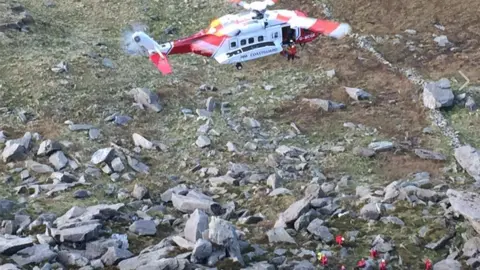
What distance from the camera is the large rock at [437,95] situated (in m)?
28.8

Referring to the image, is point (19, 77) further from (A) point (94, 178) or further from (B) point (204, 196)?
(B) point (204, 196)

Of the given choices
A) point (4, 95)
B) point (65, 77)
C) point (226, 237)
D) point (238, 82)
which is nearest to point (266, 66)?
point (238, 82)

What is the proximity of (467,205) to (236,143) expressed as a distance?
9.55 meters

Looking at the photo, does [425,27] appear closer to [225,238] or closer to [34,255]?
[225,238]

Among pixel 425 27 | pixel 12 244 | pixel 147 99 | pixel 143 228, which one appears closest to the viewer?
pixel 12 244

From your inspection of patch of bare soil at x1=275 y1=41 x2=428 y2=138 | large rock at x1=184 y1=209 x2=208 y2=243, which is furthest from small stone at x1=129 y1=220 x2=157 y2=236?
patch of bare soil at x1=275 y1=41 x2=428 y2=138

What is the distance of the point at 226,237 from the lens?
54.8ft

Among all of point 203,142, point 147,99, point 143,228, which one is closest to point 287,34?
point 203,142

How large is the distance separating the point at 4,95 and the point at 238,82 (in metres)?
9.74

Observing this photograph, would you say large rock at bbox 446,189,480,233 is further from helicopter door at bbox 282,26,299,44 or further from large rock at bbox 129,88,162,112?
large rock at bbox 129,88,162,112

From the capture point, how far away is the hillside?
18047mm

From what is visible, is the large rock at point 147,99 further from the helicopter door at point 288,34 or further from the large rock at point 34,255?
the large rock at point 34,255

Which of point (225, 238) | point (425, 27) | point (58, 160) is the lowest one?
point (425, 27)

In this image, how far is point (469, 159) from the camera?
24.5 metres
